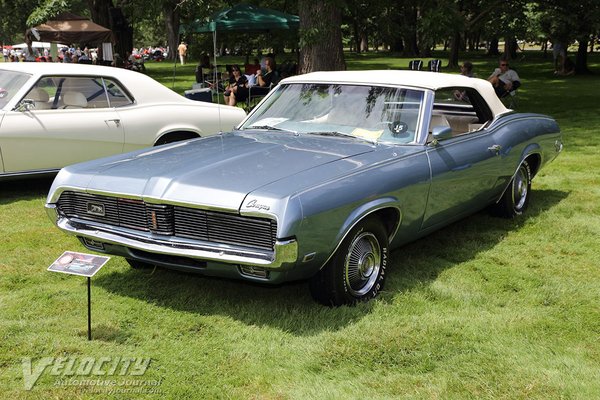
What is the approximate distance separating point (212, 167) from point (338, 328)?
126 cm

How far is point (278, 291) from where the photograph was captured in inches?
185

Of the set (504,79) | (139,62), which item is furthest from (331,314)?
(139,62)

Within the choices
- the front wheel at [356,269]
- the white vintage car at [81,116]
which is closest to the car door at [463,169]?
the front wheel at [356,269]

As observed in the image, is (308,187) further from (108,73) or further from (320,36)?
(320,36)

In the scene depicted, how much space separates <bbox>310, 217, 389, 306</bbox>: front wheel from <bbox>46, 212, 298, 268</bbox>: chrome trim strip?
18.9 inches

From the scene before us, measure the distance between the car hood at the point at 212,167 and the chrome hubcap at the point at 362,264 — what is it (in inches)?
22.0

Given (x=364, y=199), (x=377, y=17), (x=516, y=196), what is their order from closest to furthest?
(x=364, y=199)
(x=516, y=196)
(x=377, y=17)

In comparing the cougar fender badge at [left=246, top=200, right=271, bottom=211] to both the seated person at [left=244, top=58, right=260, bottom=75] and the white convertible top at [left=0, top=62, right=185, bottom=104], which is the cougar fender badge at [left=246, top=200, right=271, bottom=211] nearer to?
the white convertible top at [left=0, top=62, right=185, bottom=104]

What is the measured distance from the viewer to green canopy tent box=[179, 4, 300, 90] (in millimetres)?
16047

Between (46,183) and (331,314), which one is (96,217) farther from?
(46,183)

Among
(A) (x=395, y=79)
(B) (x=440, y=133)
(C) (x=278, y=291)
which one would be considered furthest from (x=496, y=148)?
(C) (x=278, y=291)

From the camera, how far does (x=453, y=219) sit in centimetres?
545

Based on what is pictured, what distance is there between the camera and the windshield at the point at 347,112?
5.11 m

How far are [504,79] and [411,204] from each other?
36.0ft
